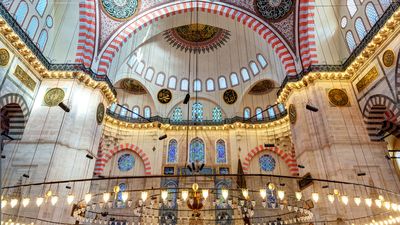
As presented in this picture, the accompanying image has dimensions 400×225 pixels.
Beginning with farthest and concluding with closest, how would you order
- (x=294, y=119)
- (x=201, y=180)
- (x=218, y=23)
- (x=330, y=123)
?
(x=201, y=180), (x=218, y=23), (x=294, y=119), (x=330, y=123)

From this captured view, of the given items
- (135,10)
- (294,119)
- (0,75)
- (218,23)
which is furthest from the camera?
(218,23)

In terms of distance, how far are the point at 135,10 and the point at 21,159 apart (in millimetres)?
7426

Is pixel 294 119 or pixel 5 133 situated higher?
pixel 294 119

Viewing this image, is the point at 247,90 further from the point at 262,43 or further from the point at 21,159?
the point at 21,159

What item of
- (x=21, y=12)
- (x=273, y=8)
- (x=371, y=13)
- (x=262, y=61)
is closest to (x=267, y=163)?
(x=262, y=61)

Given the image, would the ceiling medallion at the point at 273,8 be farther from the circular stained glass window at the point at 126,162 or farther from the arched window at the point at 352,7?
the circular stained glass window at the point at 126,162

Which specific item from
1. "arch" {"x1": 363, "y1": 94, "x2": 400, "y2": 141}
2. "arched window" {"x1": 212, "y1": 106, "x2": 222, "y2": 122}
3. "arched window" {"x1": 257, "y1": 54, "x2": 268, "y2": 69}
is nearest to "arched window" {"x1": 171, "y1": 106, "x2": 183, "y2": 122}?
"arched window" {"x1": 212, "y1": 106, "x2": 222, "y2": 122}

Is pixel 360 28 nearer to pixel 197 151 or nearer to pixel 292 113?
pixel 292 113

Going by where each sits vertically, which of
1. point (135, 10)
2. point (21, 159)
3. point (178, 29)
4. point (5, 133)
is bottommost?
point (21, 159)

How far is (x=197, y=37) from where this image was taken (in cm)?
1642

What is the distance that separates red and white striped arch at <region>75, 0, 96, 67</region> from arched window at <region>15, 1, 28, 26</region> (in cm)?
208

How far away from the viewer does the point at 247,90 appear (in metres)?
16.5

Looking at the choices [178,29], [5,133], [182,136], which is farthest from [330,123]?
[5,133]

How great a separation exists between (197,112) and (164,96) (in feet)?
7.79
